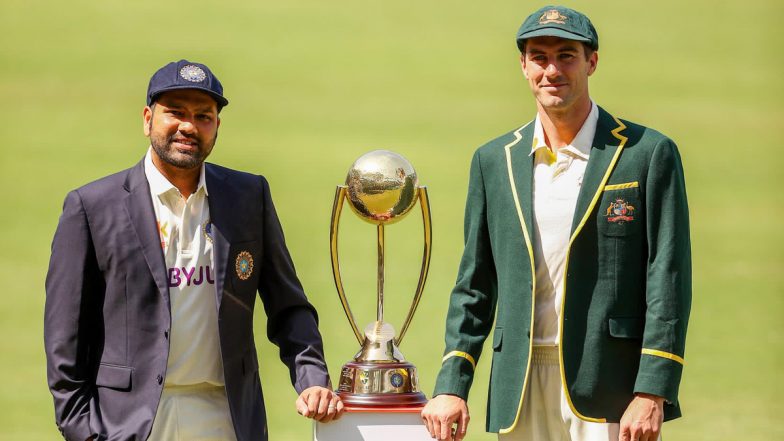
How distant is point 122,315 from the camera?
3279 mm

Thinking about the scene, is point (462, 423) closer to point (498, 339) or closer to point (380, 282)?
point (498, 339)

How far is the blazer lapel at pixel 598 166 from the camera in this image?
3.11 metres

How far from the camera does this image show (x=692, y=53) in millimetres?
7152

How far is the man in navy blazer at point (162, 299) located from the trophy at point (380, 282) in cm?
13

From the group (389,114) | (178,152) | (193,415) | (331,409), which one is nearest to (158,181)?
(178,152)

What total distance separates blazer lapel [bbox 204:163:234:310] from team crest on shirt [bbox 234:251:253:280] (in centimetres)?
4

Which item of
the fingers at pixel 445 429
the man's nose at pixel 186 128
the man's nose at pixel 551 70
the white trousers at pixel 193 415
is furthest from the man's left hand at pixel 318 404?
the man's nose at pixel 551 70

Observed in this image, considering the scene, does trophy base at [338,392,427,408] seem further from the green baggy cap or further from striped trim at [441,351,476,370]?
the green baggy cap

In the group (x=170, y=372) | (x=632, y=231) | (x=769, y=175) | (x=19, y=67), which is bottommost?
(x=170, y=372)

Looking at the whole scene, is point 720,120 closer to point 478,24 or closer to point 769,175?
point 769,175

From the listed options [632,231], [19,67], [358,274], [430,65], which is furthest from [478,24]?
[632,231]

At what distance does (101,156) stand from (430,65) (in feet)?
5.22

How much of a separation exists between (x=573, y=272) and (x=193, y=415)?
2.93 ft

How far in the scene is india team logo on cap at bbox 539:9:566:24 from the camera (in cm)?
315
